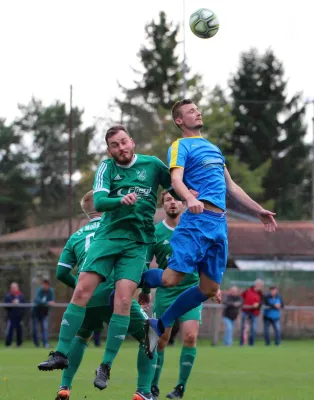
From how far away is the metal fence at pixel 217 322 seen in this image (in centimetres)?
2867

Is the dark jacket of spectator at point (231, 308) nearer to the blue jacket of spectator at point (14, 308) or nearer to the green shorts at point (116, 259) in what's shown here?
the blue jacket of spectator at point (14, 308)

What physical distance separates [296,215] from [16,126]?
23.1 meters

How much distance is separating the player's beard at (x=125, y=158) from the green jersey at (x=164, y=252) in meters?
2.02

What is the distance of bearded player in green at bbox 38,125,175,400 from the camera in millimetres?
8688

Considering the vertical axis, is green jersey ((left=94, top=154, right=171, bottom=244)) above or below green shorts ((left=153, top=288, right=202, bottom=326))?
above

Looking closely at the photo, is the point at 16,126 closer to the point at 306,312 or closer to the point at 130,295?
the point at 306,312

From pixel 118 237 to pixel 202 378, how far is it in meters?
5.50

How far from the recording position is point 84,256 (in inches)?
366

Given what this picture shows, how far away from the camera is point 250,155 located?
229 ft

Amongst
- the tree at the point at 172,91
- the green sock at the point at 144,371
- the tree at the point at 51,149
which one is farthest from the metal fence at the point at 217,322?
the tree at the point at 172,91

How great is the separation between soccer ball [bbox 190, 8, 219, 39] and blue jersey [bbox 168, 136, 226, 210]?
309 centimetres

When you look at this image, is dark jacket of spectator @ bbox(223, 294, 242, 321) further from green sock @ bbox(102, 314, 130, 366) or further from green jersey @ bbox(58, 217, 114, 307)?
green sock @ bbox(102, 314, 130, 366)

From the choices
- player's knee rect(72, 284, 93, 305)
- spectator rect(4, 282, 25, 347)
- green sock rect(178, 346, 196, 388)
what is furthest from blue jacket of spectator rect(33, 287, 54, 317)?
player's knee rect(72, 284, 93, 305)

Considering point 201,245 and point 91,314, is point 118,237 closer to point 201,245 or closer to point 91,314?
point 201,245
